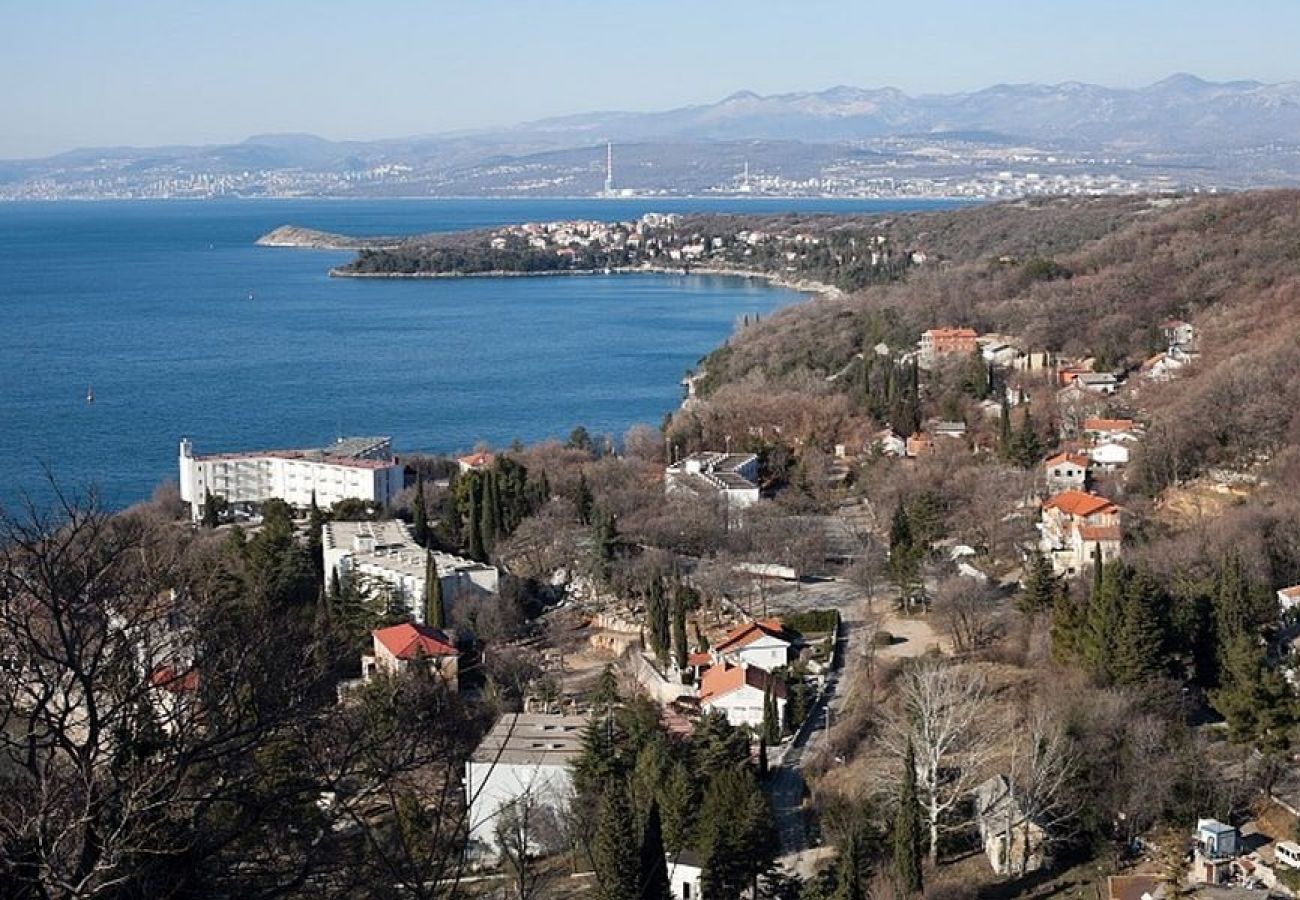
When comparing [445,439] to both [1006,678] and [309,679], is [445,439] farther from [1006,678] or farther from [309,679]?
[309,679]

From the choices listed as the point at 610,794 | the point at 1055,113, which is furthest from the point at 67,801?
the point at 1055,113

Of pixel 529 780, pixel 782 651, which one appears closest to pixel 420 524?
pixel 782 651

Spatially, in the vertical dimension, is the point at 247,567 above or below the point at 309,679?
below

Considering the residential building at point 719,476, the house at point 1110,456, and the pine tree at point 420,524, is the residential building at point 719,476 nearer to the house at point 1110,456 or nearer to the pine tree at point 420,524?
the pine tree at point 420,524

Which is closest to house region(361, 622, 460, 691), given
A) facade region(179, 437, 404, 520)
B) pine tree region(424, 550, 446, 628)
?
pine tree region(424, 550, 446, 628)

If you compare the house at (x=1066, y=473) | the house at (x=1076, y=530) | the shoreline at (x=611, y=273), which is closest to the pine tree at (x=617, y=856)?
Answer: the house at (x=1076, y=530)

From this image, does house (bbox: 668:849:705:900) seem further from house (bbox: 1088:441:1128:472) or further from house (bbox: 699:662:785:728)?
house (bbox: 1088:441:1128:472)
